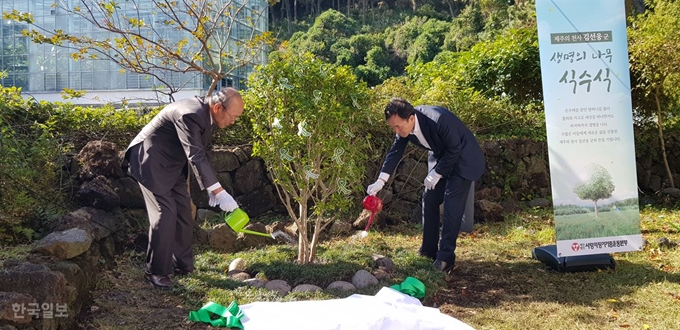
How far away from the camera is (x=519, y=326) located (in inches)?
138

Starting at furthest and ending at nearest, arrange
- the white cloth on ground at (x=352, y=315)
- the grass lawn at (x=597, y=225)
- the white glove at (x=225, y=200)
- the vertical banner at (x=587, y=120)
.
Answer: the grass lawn at (x=597, y=225) < the vertical banner at (x=587, y=120) < the white glove at (x=225, y=200) < the white cloth on ground at (x=352, y=315)

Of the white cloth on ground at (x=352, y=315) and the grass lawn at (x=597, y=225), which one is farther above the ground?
the grass lawn at (x=597, y=225)

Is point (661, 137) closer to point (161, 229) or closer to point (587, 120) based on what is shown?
point (587, 120)

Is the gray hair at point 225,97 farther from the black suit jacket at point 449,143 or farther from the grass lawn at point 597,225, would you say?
the grass lawn at point 597,225

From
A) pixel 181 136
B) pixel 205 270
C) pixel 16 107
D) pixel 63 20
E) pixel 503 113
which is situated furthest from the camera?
pixel 63 20

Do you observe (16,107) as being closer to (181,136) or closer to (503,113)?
(181,136)

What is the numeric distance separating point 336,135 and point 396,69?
88.0 ft

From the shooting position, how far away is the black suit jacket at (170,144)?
3.98 metres

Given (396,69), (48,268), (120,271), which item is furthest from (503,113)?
(396,69)

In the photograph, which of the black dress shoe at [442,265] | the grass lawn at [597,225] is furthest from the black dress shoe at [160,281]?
the grass lawn at [597,225]

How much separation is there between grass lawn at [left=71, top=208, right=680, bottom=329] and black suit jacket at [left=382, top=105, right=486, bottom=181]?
2.79 feet

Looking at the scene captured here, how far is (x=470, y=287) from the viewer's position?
4.44m

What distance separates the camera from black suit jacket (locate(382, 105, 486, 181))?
462 centimetres

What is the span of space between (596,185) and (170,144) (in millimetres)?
3295
